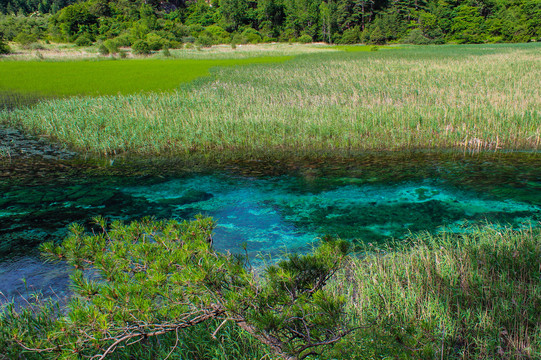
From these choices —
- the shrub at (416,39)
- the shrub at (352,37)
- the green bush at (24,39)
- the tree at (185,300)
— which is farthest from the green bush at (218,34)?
the tree at (185,300)

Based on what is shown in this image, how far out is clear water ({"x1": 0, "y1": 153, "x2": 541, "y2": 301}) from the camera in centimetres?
536

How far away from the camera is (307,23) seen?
308ft

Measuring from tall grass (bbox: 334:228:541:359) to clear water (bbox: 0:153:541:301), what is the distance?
54.6 inches

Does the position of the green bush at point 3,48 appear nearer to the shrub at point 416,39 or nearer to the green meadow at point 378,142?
the green meadow at point 378,142

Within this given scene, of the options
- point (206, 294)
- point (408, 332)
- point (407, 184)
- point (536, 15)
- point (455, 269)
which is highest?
point (536, 15)

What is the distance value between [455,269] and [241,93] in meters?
13.4

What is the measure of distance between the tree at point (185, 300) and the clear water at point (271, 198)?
251 centimetres

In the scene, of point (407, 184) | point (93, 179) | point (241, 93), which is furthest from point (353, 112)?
point (93, 179)

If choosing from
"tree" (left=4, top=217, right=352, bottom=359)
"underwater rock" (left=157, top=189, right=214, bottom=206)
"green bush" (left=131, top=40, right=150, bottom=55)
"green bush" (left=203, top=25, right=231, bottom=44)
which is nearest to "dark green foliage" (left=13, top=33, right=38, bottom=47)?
"green bush" (left=131, top=40, right=150, bottom=55)

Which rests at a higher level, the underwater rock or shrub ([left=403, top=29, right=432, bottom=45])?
shrub ([left=403, top=29, right=432, bottom=45])

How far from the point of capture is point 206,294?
6.41ft

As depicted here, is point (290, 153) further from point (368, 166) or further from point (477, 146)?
point (477, 146)

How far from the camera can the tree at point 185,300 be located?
170 cm

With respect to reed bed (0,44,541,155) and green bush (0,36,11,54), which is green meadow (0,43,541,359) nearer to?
A: reed bed (0,44,541,155)
